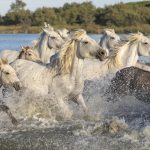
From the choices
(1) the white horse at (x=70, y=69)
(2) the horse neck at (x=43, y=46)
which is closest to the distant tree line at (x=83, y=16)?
(2) the horse neck at (x=43, y=46)

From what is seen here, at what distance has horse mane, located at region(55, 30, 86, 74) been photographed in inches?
403

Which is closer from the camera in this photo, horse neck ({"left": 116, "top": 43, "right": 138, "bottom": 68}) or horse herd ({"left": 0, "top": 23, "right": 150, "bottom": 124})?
horse herd ({"left": 0, "top": 23, "right": 150, "bottom": 124})

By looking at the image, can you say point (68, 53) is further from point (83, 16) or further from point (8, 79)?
point (83, 16)

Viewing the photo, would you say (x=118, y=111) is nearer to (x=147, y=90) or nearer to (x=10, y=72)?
(x=147, y=90)

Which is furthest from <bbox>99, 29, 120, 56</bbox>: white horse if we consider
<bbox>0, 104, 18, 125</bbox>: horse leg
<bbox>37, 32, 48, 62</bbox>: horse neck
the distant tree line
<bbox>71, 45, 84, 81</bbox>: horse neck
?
the distant tree line

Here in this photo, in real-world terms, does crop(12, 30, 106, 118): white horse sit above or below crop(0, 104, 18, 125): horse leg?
above

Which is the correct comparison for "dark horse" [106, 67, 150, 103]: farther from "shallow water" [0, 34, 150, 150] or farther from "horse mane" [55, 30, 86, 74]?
"horse mane" [55, 30, 86, 74]

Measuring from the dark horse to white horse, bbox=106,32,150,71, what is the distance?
1.54 meters

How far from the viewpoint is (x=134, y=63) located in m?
13.0

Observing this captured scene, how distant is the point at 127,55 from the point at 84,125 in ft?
11.8

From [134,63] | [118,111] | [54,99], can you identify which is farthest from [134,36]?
[54,99]

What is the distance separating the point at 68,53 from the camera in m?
10.3

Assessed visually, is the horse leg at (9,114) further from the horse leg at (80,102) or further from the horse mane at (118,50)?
the horse mane at (118,50)

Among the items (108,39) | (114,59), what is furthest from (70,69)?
(108,39)
